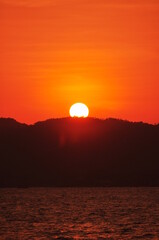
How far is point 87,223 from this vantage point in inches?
3615

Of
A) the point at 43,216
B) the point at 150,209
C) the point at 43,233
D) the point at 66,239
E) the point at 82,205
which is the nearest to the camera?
the point at 66,239

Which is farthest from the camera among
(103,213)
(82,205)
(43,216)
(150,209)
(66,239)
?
(82,205)

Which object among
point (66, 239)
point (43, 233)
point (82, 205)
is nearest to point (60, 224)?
point (43, 233)

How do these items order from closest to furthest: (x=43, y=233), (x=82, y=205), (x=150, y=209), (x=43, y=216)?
1. (x=43, y=233)
2. (x=43, y=216)
3. (x=150, y=209)
4. (x=82, y=205)

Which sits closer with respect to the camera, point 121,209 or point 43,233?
point 43,233

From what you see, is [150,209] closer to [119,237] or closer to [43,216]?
[43,216]

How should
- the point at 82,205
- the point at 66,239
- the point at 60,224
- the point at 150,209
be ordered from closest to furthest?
1. the point at 66,239
2. the point at 60,224
3. the point at 150,209
4. the point at 82,205

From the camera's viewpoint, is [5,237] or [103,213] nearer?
[5,237]

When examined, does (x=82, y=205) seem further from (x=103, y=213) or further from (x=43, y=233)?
(x=43, y=233)

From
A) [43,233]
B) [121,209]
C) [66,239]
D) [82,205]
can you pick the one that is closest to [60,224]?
[43,233]

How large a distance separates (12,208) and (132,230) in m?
46.7

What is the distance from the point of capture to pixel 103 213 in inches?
4338

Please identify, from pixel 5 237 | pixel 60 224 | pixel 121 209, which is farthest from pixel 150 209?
pixel 5 237

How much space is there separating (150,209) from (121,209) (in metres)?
5.44
